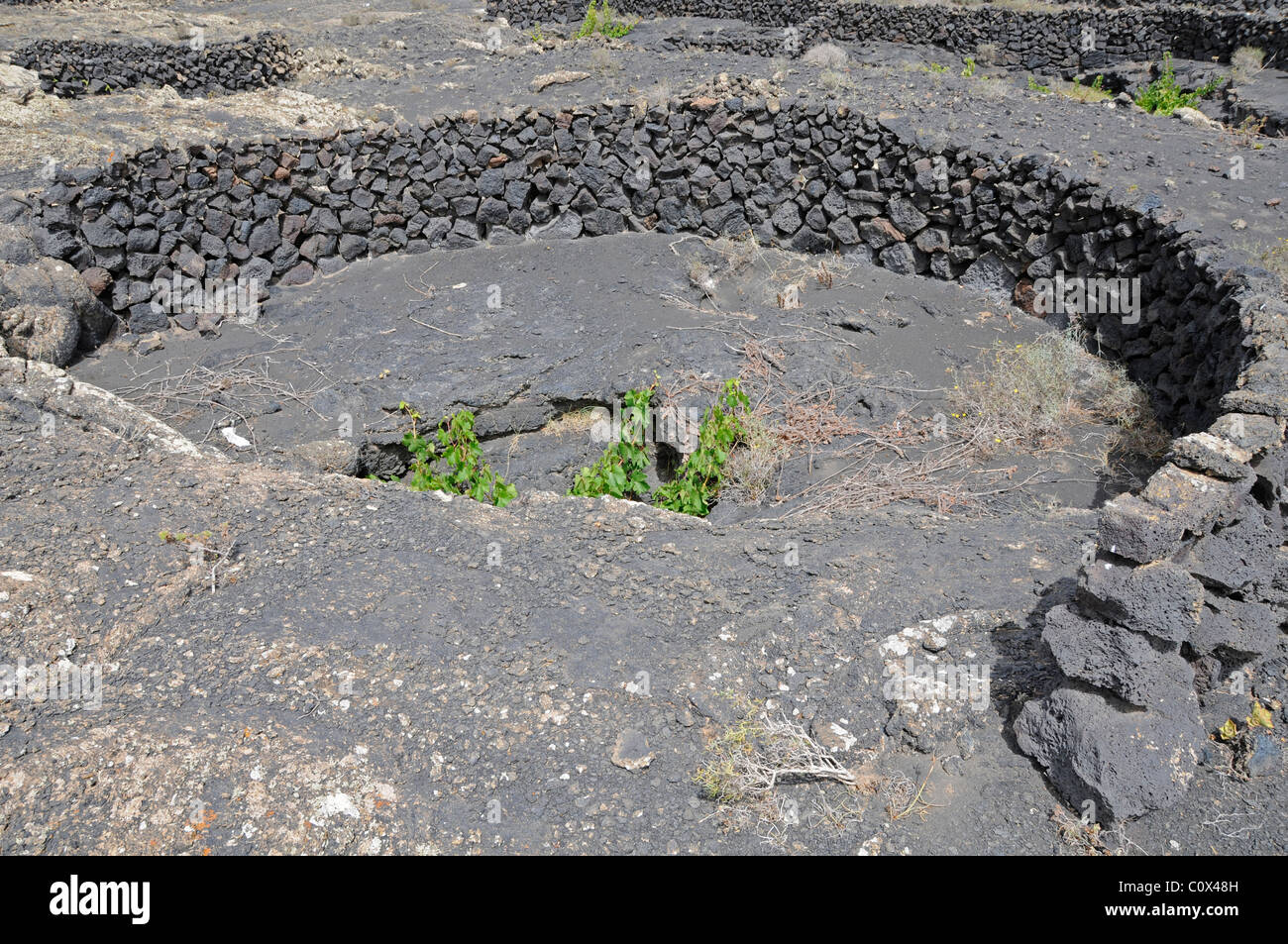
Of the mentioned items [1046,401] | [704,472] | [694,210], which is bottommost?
[704,472]

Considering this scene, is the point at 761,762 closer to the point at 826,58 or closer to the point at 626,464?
the point at 626,464

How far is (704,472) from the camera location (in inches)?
283

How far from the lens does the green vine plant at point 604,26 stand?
1758 centimetres

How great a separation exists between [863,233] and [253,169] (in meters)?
6.91

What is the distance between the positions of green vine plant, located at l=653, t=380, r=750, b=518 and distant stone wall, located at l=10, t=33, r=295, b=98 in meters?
12.1

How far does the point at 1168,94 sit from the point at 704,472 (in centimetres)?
1103

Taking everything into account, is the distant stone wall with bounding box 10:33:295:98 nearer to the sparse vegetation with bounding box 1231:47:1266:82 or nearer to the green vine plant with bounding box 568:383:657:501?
the green vine plant with bounding box 568:383:657:501

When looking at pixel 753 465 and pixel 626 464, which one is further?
pixel 626 464

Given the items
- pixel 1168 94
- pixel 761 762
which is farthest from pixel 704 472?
pixel 1168 94

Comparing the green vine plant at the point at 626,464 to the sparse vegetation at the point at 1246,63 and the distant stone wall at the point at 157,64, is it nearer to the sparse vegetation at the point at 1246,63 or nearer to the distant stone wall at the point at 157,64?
the distant stone wall at the point at 157,64

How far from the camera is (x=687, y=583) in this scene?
4.95 m

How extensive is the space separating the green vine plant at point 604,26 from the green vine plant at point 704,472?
40.8ft

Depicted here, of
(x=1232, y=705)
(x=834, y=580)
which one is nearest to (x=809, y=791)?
(x=834, y=580)

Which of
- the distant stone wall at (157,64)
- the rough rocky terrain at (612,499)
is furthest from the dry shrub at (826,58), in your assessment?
the distant stone wall at (157,64)
